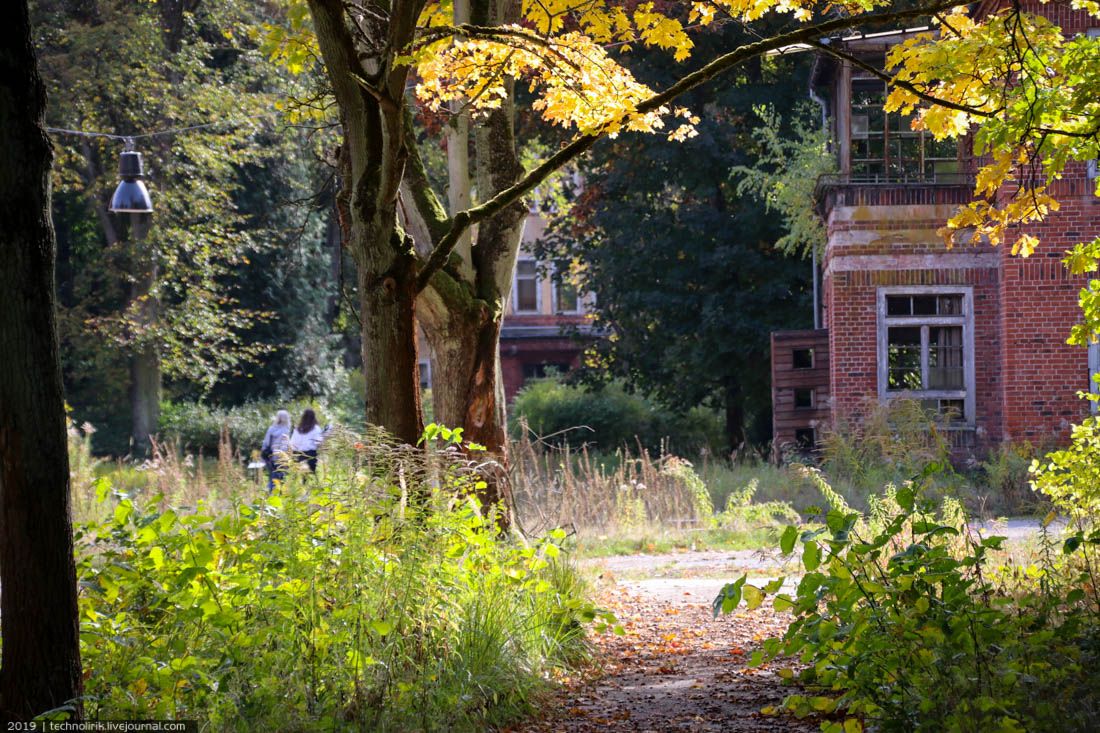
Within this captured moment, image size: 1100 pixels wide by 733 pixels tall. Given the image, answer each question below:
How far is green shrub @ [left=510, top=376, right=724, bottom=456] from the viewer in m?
28.7

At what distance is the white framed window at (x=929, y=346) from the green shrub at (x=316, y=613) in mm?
14627

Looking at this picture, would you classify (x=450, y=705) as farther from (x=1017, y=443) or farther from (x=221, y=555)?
(x=1017, y=443)

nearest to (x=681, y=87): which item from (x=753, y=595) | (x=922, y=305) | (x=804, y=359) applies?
(x=753, y=595)

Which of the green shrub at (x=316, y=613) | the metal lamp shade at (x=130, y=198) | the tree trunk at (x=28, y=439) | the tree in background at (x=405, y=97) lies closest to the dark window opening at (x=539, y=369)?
the metal lamp shade at (x=130, y=198)

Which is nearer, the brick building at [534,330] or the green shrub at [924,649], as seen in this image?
the green shrub at [924,649]

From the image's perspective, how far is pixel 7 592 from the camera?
4.40 metres

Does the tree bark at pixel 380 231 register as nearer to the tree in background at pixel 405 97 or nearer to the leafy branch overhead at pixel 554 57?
the tree in background at pixel 405 97

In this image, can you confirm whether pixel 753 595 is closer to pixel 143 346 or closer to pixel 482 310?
pixel 482 310

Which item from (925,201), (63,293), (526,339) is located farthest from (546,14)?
(526,339)

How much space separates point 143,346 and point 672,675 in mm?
22496

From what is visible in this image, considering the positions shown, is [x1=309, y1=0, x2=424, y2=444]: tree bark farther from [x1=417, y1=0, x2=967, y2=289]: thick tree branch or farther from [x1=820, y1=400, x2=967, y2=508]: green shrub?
[x1=820, y1=400, x2=967, y2=508]: green shrub

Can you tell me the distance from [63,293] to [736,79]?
687 inches

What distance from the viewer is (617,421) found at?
2911 centimetres

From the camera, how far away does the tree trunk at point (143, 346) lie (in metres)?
27.1
